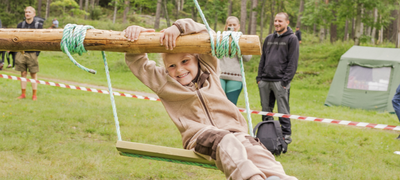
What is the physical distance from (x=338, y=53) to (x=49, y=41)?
686 inches

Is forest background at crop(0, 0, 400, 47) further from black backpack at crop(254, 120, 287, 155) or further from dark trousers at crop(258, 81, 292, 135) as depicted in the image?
black backpack at crop(254, 120, 287, 155)

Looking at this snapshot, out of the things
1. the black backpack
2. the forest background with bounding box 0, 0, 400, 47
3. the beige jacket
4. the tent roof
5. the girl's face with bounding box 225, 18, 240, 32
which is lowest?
the black backpack

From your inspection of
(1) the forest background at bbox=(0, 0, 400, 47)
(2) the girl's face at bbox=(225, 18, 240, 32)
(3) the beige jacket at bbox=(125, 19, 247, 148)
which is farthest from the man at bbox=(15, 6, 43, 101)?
(1) the forest background at bbox=(0, 0, 400, 47)

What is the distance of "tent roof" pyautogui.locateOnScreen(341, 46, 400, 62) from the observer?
10.2m

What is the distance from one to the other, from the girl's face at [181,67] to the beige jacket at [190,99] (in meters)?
0.05

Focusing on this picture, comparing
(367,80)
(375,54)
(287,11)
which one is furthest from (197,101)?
(287,11)

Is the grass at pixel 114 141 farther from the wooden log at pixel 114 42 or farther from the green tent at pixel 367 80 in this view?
the wooden log at pixel 114 42

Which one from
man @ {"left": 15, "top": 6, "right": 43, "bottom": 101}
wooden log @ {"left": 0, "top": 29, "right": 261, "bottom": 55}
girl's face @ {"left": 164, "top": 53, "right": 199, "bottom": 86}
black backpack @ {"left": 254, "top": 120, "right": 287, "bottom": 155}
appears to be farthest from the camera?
man @ {"left": 15, "top": 6, "right": 43, "bottom": 101}

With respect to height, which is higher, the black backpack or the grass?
the black backpack

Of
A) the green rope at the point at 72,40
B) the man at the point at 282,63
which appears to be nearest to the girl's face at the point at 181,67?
the green rope at the point at 72,40

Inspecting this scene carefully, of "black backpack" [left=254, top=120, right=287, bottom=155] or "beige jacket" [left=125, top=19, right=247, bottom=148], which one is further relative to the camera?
"black backpack" [left=254, top=120, right=287, bottom=155]

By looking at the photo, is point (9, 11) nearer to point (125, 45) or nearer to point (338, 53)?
point (338, 53)

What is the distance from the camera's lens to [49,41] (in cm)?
266

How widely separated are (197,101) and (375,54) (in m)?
9.72
